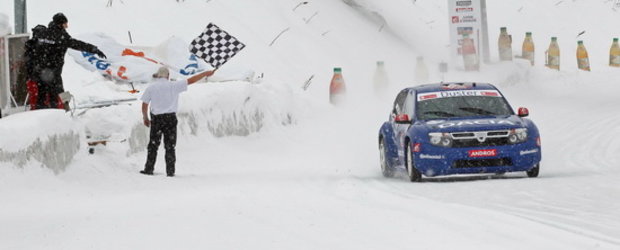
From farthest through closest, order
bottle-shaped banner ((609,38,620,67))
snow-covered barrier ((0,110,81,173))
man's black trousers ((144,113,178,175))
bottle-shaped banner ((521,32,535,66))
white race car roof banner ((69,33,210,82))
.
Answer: bottle-shaped banner ((609,38,620,67))
bottle-shaped banner ((521,32,535,66))
white race car roof banner ((69,33,210,82))
man's black trousers ((144,113,178,175))
snow-covered barrier ((0,110,81,173))

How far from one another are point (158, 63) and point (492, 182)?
8718 millimetres

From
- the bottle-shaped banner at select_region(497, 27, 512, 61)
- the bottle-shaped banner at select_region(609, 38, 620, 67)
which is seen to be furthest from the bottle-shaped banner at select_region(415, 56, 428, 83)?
the bottle-shaped banner at select_region(609, 38, 620, 67)

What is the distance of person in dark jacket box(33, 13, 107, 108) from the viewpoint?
49.1 feet

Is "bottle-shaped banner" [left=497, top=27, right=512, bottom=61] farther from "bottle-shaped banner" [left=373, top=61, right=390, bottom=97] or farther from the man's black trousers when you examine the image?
the man's black trousers

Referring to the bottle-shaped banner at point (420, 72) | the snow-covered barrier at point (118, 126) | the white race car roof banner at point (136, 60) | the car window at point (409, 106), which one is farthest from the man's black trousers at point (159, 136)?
the bottle-shaped banner at point (420, 72)

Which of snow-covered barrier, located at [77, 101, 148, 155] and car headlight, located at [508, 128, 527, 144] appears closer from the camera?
car headlight, located at [508, 128, 527, 144]

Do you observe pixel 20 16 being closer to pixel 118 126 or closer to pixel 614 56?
pixel 118 126

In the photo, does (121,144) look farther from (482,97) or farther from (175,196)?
(482,97)

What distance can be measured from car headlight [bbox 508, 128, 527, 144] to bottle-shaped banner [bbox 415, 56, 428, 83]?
56.4ft

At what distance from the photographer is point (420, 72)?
103ft

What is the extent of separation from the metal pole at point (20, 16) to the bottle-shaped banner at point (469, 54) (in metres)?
18.4

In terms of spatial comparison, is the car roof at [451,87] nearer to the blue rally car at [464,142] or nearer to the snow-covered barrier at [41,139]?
the blue rally car at [464,142]

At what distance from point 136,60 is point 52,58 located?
493 cm

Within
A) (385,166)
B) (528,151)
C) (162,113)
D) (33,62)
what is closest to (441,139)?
(528,151)
